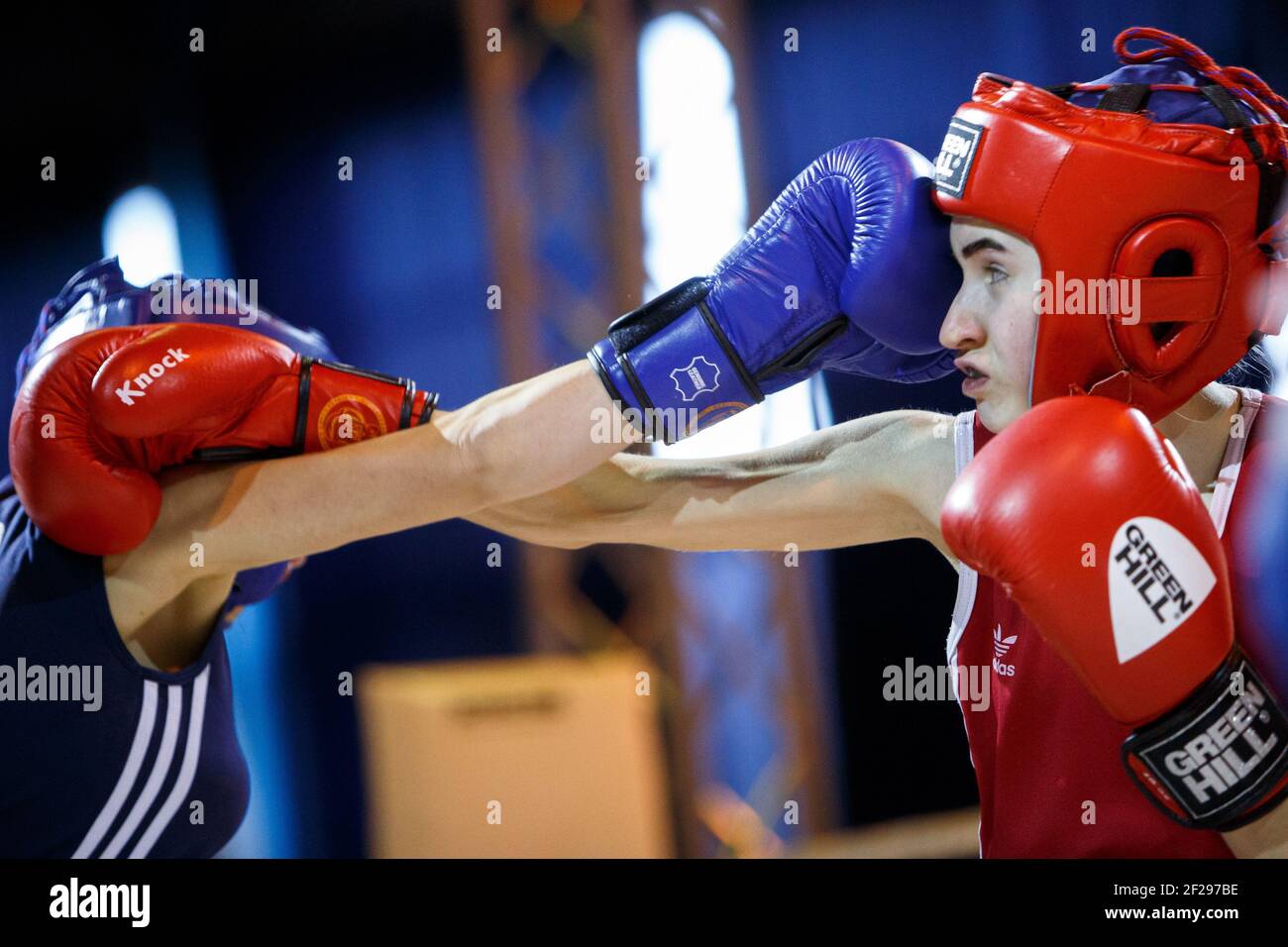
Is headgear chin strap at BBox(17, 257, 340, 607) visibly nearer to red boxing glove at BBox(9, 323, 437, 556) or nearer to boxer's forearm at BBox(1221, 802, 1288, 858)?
red boxing glove at BBox(9, 323, 437, 556)

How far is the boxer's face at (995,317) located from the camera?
1.52 metres

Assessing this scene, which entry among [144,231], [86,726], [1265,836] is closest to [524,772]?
[86,726]

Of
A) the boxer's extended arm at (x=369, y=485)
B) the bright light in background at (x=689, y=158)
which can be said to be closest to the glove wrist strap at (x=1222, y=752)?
the boxer's extended arm at (x=369, y=485)

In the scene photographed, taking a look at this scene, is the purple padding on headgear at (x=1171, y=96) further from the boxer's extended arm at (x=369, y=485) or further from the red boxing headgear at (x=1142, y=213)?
the boxer's extended arm at (x=369, y=485)

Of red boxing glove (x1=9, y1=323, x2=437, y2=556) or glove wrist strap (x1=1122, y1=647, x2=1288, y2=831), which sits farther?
red boxing glove (x1=9, y1=323, x2=437, y2=556)

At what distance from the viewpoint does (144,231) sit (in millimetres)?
4016

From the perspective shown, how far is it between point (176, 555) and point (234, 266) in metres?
2.56

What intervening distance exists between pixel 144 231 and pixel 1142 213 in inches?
135

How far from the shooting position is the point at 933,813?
377 cm

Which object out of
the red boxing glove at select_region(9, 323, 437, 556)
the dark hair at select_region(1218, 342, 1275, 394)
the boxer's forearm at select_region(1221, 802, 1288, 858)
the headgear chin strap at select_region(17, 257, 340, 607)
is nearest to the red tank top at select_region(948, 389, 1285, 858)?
the boxer's forearm at select_region(1221, 802, 1288, 858)

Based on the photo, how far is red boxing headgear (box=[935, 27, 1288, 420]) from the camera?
1449 millimetres

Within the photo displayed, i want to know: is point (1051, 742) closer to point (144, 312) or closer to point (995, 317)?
point (995, 317)

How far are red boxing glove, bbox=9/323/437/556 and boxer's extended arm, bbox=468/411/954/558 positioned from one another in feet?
0.96
